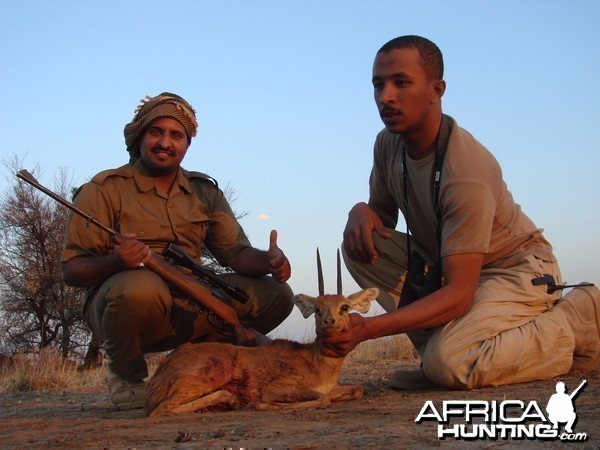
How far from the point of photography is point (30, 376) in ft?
30.5

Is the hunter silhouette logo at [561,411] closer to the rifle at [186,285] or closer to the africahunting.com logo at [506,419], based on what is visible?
the africahunting.com logo at [506,419]

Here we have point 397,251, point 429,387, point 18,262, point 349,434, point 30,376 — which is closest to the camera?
point 349,434

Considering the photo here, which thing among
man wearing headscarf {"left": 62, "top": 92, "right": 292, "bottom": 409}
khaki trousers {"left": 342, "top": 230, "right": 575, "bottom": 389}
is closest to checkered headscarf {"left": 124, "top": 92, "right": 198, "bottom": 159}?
man wearing headscarf {"left": 62, "top": 92, "right": 292, "bottom": 409}

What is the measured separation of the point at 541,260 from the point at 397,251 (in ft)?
4.16

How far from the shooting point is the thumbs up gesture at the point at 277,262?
22.0ft

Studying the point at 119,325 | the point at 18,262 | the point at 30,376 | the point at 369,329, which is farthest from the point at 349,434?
the point at 18,262

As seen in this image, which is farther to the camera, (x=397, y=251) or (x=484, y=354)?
(x=397, y=251)

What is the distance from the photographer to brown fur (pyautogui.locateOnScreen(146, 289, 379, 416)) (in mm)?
5516

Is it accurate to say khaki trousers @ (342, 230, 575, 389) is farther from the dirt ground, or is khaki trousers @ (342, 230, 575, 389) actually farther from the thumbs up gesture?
the thumbs up gesture

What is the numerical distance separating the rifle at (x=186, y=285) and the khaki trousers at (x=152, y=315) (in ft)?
0.39

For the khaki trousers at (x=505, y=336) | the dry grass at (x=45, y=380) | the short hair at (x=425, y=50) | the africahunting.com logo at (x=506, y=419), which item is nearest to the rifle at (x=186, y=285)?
the khaki trousers at (x=505, y=336)

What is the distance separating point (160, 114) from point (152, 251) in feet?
4.02

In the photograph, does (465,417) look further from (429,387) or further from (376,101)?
(376,101)

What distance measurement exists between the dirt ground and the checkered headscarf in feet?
8.11
